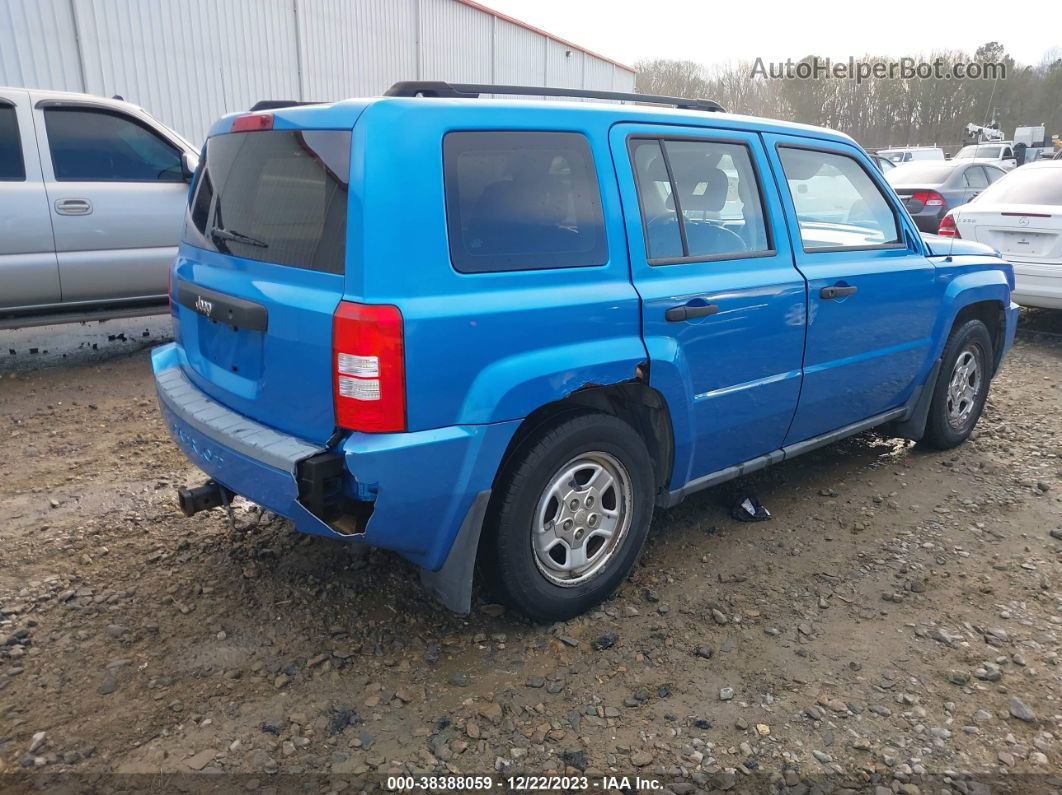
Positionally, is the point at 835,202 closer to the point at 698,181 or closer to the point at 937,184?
the point at 698,181

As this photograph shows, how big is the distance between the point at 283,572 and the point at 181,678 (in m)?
0.71

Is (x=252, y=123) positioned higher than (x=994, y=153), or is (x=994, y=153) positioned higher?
(x=252, y=123)

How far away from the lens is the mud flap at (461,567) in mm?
2682

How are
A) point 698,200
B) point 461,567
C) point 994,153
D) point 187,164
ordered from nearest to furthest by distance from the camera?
point 461,567 < point 698,200 < point 187,164 < point 994,153

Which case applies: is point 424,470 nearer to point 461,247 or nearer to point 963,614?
point 461,247

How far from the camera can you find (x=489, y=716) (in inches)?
103

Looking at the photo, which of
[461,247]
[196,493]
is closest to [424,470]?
[461,247]

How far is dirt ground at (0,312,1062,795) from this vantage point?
2.43 meters

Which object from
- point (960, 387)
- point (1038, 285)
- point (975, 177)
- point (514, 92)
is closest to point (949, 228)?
point (1038, 285)

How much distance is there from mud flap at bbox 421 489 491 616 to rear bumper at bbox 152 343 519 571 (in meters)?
0.03

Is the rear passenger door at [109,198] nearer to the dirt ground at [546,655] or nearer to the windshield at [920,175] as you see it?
the dirt ground at [546,655]

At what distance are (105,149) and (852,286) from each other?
5.55 meters

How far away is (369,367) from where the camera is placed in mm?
2414

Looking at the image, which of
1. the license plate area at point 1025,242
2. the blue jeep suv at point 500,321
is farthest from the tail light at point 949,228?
the blue jeep suv at point 500,321
